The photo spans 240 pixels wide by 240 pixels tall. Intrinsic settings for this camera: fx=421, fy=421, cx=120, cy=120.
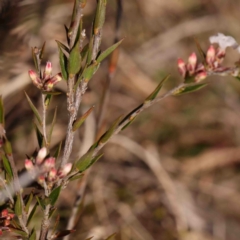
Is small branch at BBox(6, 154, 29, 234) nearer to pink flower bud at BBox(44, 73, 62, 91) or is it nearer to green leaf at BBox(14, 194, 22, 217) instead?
green leaf at BBox(14, 194, 22, 217)

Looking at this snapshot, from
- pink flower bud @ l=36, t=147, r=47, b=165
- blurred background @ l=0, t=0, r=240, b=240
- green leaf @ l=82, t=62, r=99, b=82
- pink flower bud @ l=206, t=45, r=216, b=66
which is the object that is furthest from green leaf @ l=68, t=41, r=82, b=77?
blurred background @ l=0, t=0, r=240, b=240

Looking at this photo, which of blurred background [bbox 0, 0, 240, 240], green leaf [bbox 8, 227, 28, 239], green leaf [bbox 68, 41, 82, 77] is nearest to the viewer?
green leaf [bbox 68, 41, 82, 77]

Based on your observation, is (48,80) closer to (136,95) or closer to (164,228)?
(164,228)

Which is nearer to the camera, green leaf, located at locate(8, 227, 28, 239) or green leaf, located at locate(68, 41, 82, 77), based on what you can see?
green leaf, located at locate(68, 41, 82, 77)

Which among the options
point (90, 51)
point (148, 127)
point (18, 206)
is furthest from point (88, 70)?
point (148, 127)

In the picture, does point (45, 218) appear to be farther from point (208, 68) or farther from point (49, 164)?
point (208, 68)

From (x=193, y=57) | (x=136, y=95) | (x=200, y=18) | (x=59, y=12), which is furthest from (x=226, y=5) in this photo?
(x=193, y=57)
